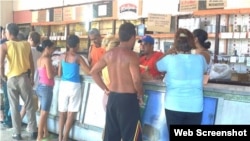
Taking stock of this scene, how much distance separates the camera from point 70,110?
13.4 ft

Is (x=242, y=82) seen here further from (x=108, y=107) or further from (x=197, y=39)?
(x=108, y=107)

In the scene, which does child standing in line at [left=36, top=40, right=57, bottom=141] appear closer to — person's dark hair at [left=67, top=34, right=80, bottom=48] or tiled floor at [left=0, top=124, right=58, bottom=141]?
tiled floor at [left=0, top=124, right=58, bottom=141]

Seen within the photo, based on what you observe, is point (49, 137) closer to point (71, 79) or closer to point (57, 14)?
point (71, 79)

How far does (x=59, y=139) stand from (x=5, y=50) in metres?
1.31

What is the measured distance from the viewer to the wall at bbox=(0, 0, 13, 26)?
10659 millimetres

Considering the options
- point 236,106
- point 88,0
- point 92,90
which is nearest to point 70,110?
point 92,90

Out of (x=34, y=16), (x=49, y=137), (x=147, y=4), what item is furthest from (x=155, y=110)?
(x=34, y=16)

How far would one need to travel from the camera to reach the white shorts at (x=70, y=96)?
4.03m

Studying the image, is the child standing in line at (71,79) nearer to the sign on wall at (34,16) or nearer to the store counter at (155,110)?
the store counter at (155,110)

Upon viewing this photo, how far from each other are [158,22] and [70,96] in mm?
1603

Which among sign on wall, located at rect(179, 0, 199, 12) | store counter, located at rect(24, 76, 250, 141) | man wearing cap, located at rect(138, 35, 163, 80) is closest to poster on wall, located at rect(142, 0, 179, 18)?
sign on wall, located at rect(179, 0, 199, 12)

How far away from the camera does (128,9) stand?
6.94 meters

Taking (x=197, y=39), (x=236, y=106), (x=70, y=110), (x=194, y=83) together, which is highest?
(x=197, y=39)

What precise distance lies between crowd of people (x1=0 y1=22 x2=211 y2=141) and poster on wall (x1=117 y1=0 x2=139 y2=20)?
215 cm
